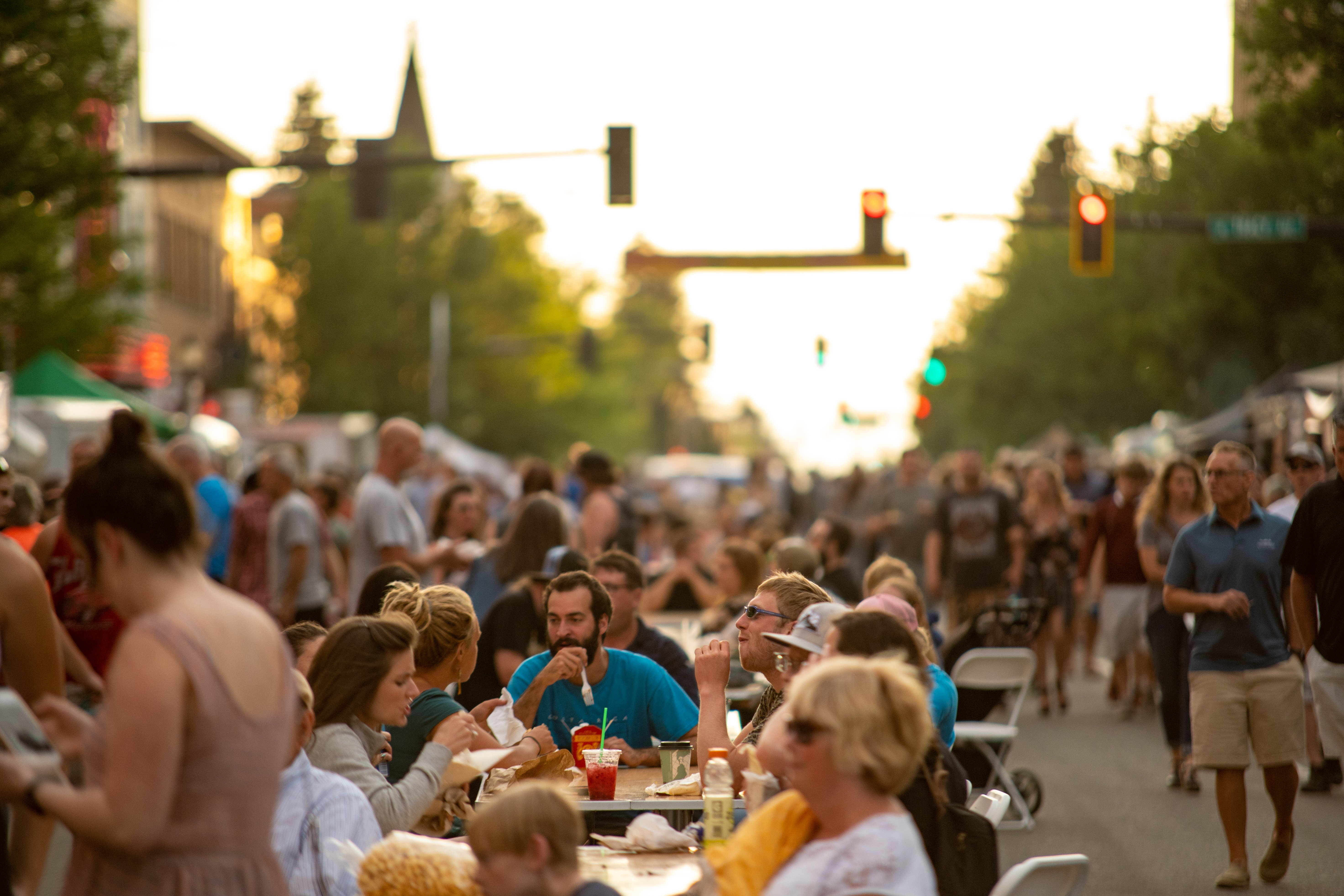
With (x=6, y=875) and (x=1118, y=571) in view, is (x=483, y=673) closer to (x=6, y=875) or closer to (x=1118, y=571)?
(x=6, y=875)

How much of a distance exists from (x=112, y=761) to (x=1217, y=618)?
616 cm

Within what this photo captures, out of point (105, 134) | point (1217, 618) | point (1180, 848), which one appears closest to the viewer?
point (1217, 618)

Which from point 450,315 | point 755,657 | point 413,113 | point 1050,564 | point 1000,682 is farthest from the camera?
point 413,113

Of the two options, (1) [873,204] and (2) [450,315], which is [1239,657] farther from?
(2) [450,315]

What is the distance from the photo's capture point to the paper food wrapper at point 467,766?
437cm

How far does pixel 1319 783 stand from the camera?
10383 mm

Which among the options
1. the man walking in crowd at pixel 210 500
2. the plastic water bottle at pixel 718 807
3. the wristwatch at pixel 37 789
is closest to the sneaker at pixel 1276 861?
the plastic water bottle at pixel 718 807

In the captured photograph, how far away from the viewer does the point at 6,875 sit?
4.43 metres

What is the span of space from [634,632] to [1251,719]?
2938mm

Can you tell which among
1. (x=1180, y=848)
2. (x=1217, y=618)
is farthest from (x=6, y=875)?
(x=1180, y=848)

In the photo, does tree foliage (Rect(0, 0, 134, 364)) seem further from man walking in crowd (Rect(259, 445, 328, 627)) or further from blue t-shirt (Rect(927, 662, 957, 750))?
blue t-shirt (Rect(927, 662, 957, 750))

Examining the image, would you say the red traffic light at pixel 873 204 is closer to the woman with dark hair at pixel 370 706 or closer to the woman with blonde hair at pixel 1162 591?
the woman with blonde hair at pixel 1162 591

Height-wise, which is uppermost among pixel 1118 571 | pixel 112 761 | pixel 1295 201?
pixel 1295 201

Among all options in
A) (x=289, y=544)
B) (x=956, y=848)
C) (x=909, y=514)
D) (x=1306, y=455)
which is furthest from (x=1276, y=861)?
(x=909, y=514)
